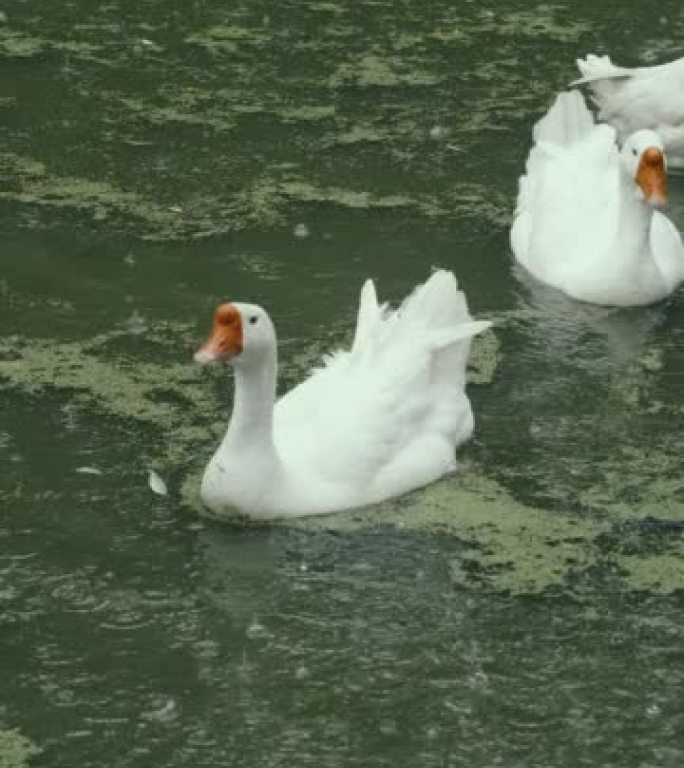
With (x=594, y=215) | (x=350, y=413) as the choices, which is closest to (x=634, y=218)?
(x=594, y=215)

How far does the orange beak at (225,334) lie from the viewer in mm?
7031

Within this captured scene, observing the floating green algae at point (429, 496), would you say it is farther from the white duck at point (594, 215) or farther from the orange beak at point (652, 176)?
the orange beak at point (652, 176)

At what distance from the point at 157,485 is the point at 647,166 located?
289cm

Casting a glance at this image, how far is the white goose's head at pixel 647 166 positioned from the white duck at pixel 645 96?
1.37m

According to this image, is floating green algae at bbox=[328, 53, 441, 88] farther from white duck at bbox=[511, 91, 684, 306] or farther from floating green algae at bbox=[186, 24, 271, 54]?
white duck at bbox=[511, 91, 684, 306]

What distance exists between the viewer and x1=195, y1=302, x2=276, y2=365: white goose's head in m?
7.03

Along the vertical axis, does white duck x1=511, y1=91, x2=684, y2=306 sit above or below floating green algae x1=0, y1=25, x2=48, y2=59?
below

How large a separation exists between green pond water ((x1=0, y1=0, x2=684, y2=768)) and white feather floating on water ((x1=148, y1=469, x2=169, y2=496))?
0.04m

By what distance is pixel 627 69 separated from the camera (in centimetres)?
1098

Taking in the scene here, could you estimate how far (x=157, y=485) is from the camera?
7391mm

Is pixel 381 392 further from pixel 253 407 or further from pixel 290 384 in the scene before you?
pixel 290 384

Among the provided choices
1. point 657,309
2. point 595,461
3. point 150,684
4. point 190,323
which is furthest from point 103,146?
point 150,684

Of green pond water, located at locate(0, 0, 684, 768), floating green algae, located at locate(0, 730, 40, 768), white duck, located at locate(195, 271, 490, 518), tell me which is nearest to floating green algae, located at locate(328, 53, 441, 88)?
green pond water, located at locate(0, 0, 684, 768)

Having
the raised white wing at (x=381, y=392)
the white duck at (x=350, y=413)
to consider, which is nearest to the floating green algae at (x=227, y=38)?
the white duck at (x=350, y=413)
